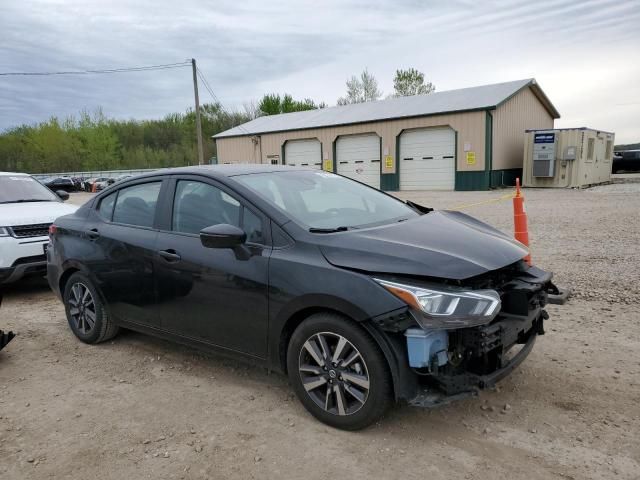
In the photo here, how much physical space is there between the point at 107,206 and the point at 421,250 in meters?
3.00

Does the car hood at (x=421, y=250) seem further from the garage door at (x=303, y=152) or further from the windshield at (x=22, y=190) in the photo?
the garage door at (x=303, y=152)

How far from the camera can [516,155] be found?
85.1 ft

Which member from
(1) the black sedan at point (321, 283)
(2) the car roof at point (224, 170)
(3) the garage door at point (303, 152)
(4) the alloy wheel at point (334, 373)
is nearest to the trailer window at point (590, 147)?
(3) the garage door at point (303, 152)

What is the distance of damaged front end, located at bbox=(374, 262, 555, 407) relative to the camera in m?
2.63

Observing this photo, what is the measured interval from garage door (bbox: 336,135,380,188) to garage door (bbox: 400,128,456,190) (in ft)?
5.31

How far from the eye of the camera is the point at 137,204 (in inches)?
166

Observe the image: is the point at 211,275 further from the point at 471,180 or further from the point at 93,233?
the point at 471,180

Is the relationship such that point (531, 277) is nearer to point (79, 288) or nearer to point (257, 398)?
point (257, 398)

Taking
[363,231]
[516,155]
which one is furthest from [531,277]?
[516,155]

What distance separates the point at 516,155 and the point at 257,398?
25418 mm

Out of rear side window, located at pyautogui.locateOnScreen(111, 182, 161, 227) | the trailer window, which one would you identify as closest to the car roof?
rear side window, located at pyautogui.locateOnScreen(111, 182, 161, 227)

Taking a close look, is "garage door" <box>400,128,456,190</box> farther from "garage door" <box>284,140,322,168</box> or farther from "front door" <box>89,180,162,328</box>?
"front door" <box>89,180,162,328</box>

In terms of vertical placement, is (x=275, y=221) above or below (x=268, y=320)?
above

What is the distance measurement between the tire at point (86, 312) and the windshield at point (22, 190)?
334 cm
